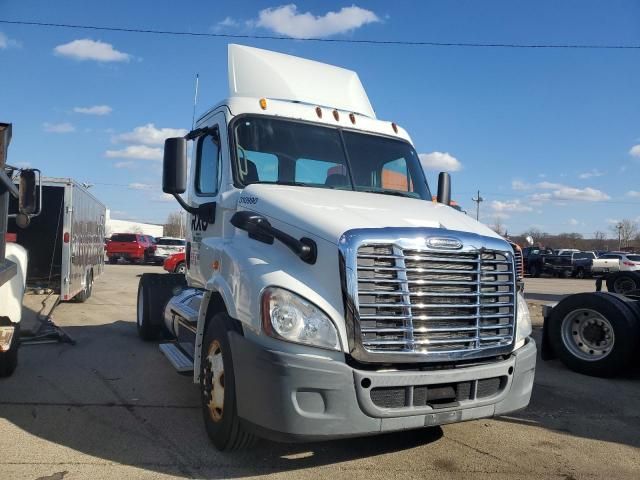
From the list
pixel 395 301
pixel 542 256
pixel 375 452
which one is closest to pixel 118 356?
pixel 375 452

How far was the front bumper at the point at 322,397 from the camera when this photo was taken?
3.18m

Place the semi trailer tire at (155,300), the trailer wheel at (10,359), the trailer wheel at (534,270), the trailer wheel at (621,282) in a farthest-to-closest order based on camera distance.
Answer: the trailer wheel at (534,270)
the trailer wheel at (621,282)
the semi trailer tire at (155,300)
the trailer wheel at (10,359)

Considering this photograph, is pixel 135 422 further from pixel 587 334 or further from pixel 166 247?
pixel 166 247

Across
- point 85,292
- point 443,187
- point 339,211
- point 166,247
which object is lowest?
point 85,292

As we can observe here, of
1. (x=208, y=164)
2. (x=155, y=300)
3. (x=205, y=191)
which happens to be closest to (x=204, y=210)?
(x=205, y=191)

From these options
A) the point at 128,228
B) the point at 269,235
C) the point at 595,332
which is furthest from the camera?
the point at 128,228

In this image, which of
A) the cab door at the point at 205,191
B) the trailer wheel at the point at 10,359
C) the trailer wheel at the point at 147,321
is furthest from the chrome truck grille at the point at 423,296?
the trailer wheel at the point at 147,321

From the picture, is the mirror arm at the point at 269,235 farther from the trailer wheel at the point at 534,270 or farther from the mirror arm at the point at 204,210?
the trailer wheel at the point at 534,270

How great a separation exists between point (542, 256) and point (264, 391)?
1324 inches

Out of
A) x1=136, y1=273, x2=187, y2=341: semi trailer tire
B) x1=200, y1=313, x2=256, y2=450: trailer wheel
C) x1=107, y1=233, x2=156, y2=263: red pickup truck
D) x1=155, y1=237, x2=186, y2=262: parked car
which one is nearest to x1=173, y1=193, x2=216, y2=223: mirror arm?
x1=200, y1=313, x2=256, y2=450: trailer wheel

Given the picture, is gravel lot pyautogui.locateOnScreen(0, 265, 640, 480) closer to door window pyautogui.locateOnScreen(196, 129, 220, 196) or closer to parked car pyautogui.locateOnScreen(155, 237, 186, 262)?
door window pyautogui.locateOnScreen(196, 129, 220, 196)

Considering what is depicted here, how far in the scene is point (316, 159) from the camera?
4.80 m

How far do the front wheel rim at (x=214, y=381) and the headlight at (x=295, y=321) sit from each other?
0.70 meters

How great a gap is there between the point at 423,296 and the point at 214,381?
164cm
